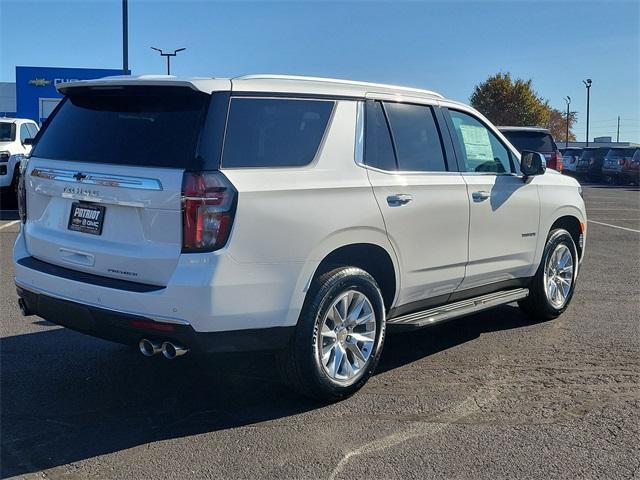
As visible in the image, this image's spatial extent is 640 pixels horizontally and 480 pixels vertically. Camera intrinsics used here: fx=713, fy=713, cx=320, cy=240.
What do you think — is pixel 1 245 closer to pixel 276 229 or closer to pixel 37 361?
pixel 37 361

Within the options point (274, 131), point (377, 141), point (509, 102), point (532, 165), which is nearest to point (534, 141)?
point (532, 165)

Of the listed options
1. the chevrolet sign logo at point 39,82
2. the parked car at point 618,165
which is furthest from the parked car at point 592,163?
the chevrolet sign logo at point 39,82

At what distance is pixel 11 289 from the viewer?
751 centimetres

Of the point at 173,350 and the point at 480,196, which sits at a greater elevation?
the point at 480,196

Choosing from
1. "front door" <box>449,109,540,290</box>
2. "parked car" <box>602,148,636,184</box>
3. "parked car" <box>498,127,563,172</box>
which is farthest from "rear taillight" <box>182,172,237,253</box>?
"parked car" <box>602,148,636,184</box>

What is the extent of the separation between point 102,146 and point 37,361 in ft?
6.15

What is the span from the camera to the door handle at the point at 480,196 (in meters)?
5.50

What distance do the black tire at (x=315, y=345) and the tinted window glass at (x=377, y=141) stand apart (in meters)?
0.77

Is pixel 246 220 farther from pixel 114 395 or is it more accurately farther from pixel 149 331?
pixel 114 395

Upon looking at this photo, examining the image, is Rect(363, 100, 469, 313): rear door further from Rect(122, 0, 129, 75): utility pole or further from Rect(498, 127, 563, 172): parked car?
Rect(122, 0, 129, 75): utility pole

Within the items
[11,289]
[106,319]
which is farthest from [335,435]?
[11,289]

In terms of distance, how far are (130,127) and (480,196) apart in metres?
2.76

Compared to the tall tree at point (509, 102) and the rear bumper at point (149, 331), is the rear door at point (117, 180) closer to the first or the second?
the rear bumper at point (149, 331)

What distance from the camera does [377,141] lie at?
4.83m
